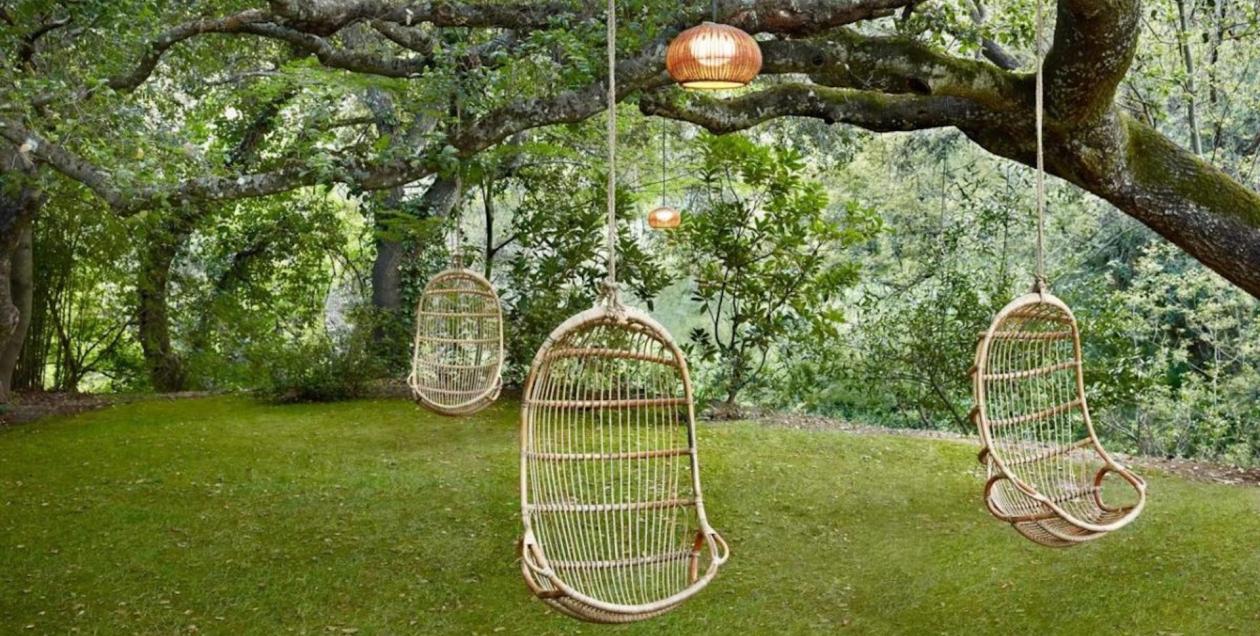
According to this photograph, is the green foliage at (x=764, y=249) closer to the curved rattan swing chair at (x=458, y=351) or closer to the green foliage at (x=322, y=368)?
the curved rattan swing chair at (x=458, y=351)

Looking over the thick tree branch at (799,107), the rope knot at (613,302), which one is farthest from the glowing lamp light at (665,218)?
the rope knot at (613,302)

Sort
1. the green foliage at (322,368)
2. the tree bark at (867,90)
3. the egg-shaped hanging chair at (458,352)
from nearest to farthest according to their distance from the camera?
the tree bark at (867,90) → the egg-shaped hanging chair at (458,352) → the green foliage at (322,368)

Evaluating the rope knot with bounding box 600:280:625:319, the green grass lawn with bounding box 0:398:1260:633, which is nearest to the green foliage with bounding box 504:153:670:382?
the green grass lawn with bounding box 0:398:1260:633

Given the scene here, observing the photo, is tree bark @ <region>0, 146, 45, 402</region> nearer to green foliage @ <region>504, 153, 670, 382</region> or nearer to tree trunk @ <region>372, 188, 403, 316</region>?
tree trunk @ <region>372, 188, 403, 316</region>

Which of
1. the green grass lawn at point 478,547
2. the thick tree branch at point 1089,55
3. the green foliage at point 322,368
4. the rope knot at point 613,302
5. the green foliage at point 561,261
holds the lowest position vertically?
the green grass lawn at point 478,547

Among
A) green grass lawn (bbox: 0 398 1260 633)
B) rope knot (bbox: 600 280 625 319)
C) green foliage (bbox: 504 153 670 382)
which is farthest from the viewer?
green foliage (bbox: 504 153 670 382)

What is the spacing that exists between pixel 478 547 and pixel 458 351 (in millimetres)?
3307

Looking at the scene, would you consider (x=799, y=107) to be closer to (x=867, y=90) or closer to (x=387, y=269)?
(x=867, y=90)

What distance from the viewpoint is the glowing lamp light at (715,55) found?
130 inches

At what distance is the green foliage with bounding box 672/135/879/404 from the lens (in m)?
7.05

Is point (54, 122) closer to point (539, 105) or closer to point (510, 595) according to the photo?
point (539, 105)

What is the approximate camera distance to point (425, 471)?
5523mm

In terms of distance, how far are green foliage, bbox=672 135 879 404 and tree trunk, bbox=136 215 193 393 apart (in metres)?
4.26

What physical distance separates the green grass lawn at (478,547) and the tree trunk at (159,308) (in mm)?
2817
